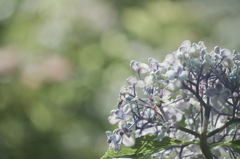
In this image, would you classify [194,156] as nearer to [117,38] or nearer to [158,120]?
[158,120]

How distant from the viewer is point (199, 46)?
1.86 feet

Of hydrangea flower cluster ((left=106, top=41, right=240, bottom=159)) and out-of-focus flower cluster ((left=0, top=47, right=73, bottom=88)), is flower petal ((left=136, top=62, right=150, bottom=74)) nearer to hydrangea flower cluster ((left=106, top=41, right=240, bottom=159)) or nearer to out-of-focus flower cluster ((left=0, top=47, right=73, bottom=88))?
hydrangea flower cluster ((left=106, top=41, right=240, bottom=159))

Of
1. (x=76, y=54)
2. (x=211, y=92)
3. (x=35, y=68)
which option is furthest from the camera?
(x=76, y=54)

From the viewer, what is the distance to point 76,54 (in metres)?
2.67

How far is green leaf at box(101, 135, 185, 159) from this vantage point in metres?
0.55

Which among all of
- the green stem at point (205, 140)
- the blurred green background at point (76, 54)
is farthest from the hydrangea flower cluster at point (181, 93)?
the blurred green background at point (76, 54)

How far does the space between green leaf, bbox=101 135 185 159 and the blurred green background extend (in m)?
1.66

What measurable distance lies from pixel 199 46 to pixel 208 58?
0.12 ft

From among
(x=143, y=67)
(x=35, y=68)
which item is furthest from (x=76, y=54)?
(x=143, y=67)

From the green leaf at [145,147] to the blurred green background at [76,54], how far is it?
1.66m

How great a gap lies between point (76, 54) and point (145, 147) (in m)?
2.15

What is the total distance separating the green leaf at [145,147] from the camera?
0.55 m

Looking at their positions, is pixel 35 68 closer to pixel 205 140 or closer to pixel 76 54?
pixel 76 54

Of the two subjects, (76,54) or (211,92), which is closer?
(211,92)
